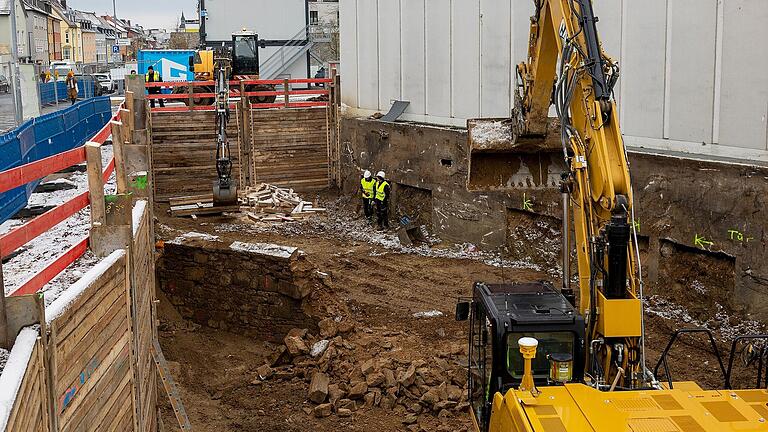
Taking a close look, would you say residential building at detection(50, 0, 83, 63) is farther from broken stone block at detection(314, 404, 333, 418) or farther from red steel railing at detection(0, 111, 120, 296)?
red steel railing at detection(0, 111, 120, 296)

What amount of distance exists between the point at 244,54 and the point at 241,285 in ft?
65.8

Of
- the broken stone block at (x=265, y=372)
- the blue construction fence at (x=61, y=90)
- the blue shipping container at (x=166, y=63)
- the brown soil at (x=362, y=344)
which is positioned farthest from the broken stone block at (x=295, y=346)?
the blue shipping container at (x=166, y=63)

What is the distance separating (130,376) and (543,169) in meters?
6.27

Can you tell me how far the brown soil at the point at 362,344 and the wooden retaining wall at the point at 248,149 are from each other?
16.5 feet

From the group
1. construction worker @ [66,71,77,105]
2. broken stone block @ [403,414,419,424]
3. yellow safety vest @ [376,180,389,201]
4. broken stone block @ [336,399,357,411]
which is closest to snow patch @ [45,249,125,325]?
broken stone block @ [403,414,419,424]

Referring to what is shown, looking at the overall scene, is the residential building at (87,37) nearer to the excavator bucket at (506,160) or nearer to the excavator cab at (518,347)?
the excavator bucket at (506,160)

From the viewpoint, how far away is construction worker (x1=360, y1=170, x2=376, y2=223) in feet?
70.7

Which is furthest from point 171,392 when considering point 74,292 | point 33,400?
point 33,400

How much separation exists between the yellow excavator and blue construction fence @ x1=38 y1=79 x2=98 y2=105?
24168 millimetres

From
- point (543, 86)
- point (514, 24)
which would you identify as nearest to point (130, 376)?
point (543, 86)

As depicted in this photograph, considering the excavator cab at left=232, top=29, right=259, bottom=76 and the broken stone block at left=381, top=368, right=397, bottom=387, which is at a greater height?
the excavator cab at left=232, top=29, right=259, bottom=76

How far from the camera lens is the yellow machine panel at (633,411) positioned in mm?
5906

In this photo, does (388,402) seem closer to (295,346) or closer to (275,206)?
(295,346)

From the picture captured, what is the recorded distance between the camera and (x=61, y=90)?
1363 inches
